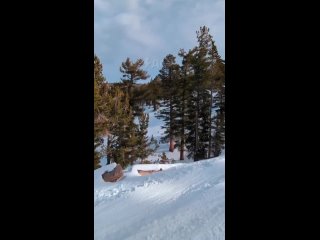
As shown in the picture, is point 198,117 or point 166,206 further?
point 198,117

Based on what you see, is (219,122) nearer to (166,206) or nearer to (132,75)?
(132,75)

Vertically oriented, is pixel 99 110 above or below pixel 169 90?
below

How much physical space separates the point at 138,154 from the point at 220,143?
6142mm

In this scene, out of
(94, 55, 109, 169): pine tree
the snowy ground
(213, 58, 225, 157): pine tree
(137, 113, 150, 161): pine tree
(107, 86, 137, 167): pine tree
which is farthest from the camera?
(213, 58, 225, 157): pine tree

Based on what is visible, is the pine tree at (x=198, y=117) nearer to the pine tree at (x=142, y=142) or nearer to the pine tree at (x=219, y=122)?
the pine tree at (x=219, y=122)

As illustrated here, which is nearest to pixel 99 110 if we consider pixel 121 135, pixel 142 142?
pixel 121 135

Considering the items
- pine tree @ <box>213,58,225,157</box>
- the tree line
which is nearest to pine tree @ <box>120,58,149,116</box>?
the tree line

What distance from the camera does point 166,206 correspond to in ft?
24.4

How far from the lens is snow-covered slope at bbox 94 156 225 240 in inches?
229

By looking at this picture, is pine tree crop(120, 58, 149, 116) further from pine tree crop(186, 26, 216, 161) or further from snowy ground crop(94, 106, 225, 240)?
snowy ground crop(94, 106, 225, 240)

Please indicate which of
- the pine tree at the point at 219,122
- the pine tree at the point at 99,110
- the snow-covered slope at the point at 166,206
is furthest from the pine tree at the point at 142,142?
the snow-covered slope at the point at 166,206

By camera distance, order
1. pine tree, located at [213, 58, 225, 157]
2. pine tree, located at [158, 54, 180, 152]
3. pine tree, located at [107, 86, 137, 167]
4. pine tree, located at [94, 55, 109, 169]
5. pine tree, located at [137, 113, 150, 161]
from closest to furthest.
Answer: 1. pine tree, located at [94, 55, 109, 169]
2. pine tree, located at [107, 86, 137, 167]
3. pine tree, located at [137, 113, 150, 161]
4. pine tree, located at [213, 58, 225, 157]
5. pine tree, located at [158, 54, 180, 152]
